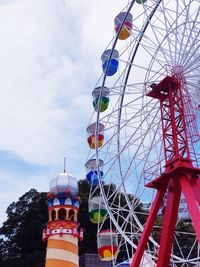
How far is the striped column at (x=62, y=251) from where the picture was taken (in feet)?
65.1

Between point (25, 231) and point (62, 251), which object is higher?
point (25, 231)

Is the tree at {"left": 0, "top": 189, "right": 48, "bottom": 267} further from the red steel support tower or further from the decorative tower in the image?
the red steel support tower

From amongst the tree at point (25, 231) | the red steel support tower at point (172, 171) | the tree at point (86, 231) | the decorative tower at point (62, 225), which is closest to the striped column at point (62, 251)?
the decorative tower at point (62, 225)

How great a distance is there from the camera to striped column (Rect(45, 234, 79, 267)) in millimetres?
19844

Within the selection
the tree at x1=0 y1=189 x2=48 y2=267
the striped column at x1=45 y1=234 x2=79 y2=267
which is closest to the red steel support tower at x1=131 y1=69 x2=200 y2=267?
the striped column at x1=45 y1=234 x2=79 y2=267

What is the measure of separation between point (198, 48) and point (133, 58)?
2.98 m

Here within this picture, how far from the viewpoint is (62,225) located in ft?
67.7

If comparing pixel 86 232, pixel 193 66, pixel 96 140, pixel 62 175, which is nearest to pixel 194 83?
pixel 193 66

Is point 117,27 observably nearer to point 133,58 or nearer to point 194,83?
point 133,58

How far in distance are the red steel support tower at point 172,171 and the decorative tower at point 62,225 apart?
6.78 meters

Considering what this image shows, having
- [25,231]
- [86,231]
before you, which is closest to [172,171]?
[86,231]

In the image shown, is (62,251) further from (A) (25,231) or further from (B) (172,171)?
(A) (25,231)

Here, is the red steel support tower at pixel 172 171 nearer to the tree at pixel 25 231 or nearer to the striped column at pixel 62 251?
the striped column at pixel 62 251

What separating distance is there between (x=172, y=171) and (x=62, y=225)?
832 centimetres
